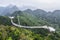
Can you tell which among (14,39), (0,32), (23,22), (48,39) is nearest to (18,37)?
(14,39)

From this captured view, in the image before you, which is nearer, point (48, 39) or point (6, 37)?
point (6, 37)

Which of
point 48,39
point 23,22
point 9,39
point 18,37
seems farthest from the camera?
point 23,22

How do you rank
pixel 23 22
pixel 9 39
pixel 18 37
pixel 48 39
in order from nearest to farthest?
pixel 9 39 < pixel 18 37 < pixel 48 39 < pixel 23 22

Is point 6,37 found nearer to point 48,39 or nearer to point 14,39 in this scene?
point 14,39

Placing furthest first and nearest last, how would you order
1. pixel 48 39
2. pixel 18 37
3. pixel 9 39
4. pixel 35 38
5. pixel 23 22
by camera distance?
1. pixel 23 22
2. pixel 48 39
3. pixel 35 38
4. pixel 18 37
5. pixel 9 39

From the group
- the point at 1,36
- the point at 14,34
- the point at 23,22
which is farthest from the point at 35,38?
the point at 23,22

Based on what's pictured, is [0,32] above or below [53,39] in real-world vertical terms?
above

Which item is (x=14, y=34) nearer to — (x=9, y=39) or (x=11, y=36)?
(x=11, y=36)

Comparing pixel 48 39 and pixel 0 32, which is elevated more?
pixel 0 32

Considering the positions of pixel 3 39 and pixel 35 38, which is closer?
pixel 3 39
